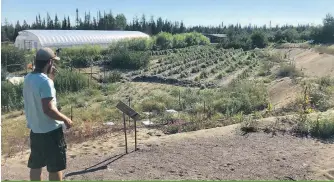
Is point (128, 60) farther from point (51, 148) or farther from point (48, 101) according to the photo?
point (48, 101)

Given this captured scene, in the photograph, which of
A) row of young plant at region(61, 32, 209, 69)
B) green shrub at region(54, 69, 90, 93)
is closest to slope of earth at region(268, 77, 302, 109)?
green shrub at region(54, 69, 90, 93)

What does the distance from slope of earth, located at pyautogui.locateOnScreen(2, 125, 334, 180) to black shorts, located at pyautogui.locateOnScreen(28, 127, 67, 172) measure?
1194 millimetres

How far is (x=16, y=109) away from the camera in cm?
1258

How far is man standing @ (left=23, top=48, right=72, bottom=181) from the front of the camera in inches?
145

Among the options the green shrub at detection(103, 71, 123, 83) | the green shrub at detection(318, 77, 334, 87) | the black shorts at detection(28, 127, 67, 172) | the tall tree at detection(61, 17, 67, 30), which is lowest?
the green shrub at detection(103, 71, 123, 83)

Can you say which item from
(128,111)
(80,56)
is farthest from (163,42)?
(128,111)

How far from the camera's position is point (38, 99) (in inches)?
149

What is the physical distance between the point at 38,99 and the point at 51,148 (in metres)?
0.49

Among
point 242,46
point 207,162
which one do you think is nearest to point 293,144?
point 207,162

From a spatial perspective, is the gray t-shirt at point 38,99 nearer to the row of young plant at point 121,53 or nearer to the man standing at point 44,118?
the man standing at point 44,118

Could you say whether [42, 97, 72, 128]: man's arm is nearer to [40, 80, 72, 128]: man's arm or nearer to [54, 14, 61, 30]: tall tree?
[40, 80, 72, 128]: man's arm

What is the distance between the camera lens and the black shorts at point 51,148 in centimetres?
Result: 387

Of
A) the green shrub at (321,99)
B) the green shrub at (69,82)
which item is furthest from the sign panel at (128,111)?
the green shrub at (69,82)

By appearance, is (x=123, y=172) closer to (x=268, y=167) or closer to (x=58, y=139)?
(x=58, y=139)
